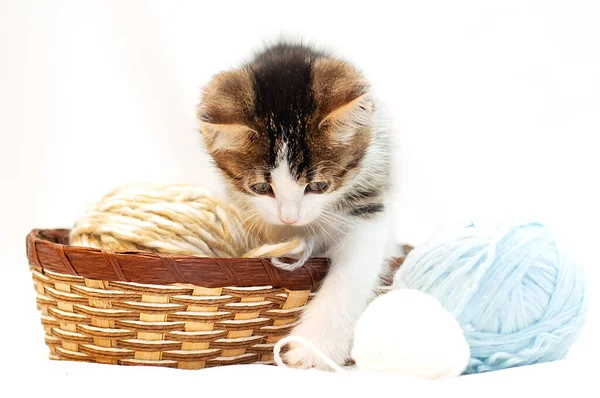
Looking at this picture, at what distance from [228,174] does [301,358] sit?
39 centimetres

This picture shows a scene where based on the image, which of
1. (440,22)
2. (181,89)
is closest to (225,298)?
(181,89)

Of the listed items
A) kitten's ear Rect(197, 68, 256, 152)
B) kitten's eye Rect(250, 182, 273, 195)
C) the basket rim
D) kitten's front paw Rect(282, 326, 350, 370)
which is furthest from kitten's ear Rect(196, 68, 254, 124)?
kitten's front paw Rect(282, 326, 350, 370)

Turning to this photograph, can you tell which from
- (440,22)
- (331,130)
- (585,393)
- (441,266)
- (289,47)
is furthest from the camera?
(440,22)

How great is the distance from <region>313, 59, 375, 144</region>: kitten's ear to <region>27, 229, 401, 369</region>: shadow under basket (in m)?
0.26

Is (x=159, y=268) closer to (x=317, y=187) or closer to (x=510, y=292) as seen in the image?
(x=317, y=187)

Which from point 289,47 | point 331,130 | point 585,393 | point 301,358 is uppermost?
point 289,47

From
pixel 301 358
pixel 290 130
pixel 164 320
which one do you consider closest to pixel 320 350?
pixel 301 358

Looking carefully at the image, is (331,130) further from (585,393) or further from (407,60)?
(407,60)

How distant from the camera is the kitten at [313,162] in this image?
1.26 meters

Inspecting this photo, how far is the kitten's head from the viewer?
49.3 inches

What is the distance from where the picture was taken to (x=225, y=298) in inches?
48.4

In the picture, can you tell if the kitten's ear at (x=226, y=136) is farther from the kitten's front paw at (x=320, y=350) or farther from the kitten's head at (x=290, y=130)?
the kitten's front paw at (x=320, y=350)

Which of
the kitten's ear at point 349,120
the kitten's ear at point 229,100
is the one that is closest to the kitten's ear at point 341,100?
the kitten's ear at point 349,120

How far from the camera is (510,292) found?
1.12 metres
